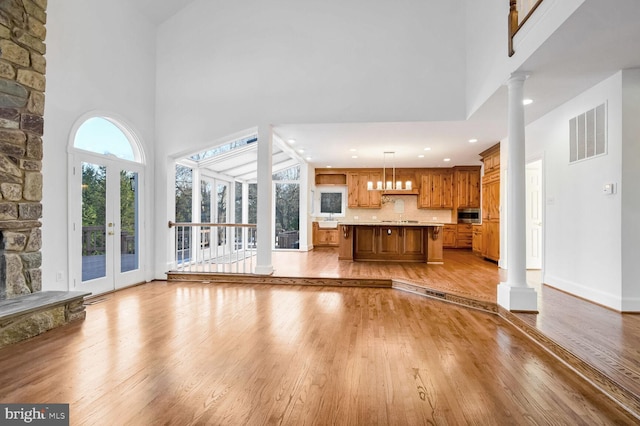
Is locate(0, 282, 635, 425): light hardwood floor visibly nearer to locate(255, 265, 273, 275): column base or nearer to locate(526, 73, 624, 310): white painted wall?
locate(526, 73, 624, 310): white painted wall

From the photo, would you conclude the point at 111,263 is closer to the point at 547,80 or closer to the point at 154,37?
the point at 154,37

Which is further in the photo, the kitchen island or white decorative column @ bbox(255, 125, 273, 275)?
the kitchen island

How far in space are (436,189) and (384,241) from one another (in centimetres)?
392

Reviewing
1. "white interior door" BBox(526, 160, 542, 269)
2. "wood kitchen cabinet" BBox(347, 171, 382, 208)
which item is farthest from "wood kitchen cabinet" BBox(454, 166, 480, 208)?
"white interior door" BBox(526, 160, 542, 269)

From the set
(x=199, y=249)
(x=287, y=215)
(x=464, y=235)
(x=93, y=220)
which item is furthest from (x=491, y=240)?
(x=93, y=220)

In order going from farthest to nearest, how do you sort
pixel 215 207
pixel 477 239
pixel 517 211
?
1. pixel 477 239
2. pixel 215 207
3. pixel 517 211

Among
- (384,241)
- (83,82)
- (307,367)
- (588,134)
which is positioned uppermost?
(83,82)

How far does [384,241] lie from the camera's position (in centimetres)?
797

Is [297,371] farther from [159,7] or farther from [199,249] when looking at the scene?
[159,7]

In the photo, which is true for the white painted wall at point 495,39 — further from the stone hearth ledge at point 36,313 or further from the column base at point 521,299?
the stone hearth ledge at point 36,313

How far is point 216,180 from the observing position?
8.65 metres

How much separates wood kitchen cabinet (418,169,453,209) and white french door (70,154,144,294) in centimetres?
804

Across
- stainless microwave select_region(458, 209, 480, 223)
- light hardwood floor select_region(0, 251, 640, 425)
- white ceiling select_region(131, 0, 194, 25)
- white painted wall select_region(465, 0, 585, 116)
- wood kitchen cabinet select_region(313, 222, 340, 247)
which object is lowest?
light hardwood floor select_region(0, 251, 640, 425)

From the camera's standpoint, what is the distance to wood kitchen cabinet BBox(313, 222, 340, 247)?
11.1m
